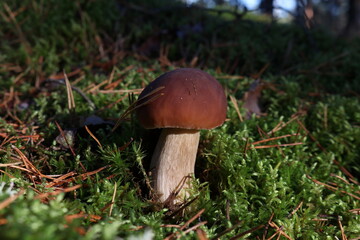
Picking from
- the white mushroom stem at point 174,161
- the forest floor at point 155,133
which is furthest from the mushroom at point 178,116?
the forest floor at point 155,133

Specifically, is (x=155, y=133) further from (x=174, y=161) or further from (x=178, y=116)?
(x=178, y=116)

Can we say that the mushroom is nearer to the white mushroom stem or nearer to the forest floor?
the white mushroom stem

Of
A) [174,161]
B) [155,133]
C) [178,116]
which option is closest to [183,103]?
[178,116]

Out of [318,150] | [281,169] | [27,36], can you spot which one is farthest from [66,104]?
[318,150]

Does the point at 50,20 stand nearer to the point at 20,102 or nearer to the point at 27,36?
the point at 27,36

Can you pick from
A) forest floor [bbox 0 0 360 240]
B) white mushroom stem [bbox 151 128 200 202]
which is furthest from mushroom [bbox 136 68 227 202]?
forest floor [bbox 0 0 360 240]

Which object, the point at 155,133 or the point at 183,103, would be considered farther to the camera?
the point at 155,133
